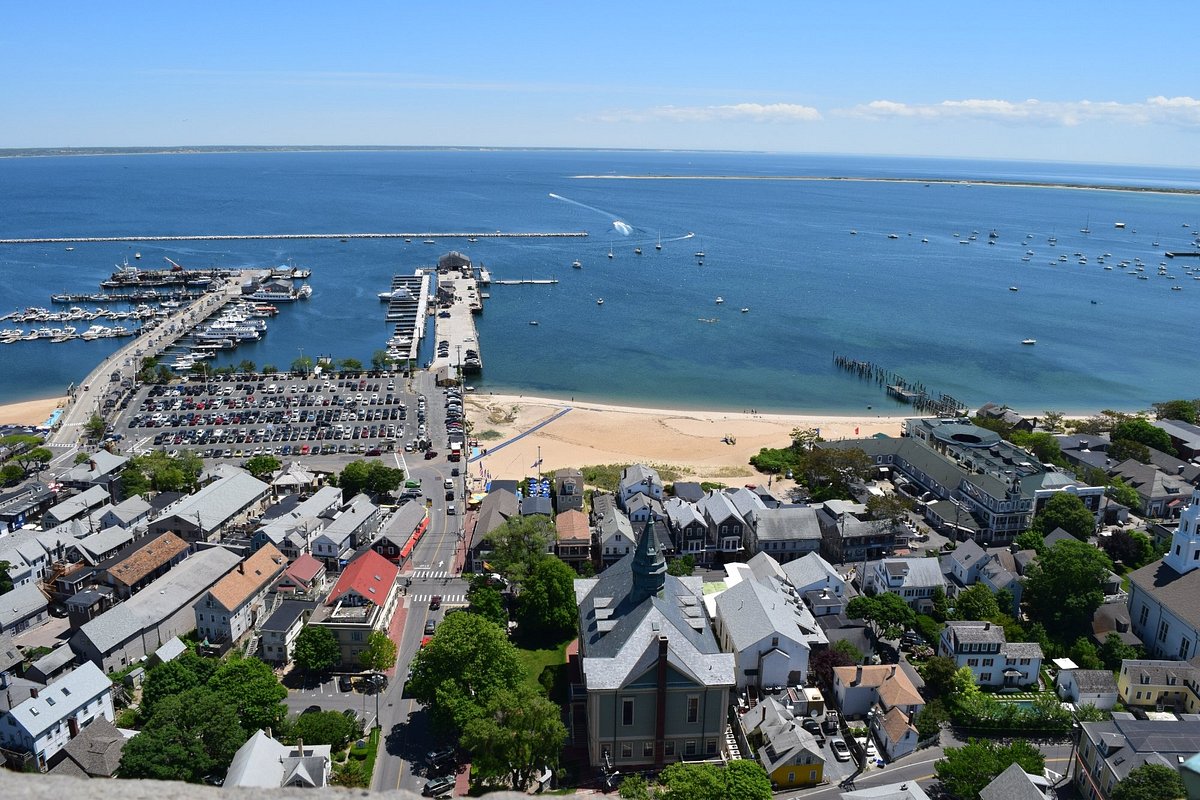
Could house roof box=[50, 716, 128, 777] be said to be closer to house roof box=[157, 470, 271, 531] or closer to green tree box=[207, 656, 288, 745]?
green tree box=[207, 656, 288, 745]

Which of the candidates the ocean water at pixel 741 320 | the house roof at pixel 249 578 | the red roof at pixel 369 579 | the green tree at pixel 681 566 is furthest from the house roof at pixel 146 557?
the ocean water at pixel 741 320

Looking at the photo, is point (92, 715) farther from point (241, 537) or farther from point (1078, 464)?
point (1078, 464)

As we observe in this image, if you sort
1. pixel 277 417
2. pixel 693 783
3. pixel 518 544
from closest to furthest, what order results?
pixel 693 783 < pixel 518 544 < pixel 277 417

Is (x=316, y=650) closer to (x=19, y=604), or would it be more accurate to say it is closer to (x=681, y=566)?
(x=19, y=604)

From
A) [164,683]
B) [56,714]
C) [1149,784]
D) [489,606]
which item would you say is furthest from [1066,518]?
[56,714]

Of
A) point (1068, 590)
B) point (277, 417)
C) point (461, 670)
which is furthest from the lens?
point (277, 417)

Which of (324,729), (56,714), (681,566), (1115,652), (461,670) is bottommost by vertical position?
(1115,652)
